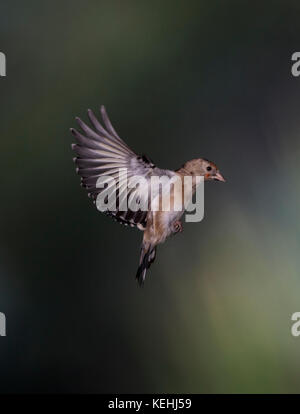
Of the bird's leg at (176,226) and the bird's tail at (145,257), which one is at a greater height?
the bird's leg at (176,226)

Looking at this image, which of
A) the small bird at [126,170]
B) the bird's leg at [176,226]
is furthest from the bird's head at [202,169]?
the bird's leg at [176,226]

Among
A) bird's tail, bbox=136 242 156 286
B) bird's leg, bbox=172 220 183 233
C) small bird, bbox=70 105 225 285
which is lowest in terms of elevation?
bird's tail, bbox=136 242 156 286

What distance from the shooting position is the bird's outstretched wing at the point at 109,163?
3.66 feet

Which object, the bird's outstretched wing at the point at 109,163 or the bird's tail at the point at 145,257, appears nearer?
the bird's outstretched wing at the point at 109,163

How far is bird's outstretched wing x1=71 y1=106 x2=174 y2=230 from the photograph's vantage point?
1115 millimetres

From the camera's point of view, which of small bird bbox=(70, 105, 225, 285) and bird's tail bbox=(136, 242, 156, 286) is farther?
bird's tail bbox=(136, 242, 156, 286)

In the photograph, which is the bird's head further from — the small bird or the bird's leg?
the bird's leg

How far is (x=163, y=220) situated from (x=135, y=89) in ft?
1.44

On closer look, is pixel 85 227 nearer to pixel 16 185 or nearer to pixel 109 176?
pixel 16 185

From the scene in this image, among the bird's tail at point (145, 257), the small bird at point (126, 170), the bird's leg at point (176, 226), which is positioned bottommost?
the bird's tail at point (145, 257)

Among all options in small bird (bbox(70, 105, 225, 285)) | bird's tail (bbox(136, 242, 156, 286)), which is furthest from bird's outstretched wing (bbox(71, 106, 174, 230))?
bird's tail (bbox(136, 242, 156, 286))

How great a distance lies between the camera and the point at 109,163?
114cm

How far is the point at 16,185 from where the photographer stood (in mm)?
1479

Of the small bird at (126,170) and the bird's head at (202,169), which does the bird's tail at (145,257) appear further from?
the bird's head at (202,169)
